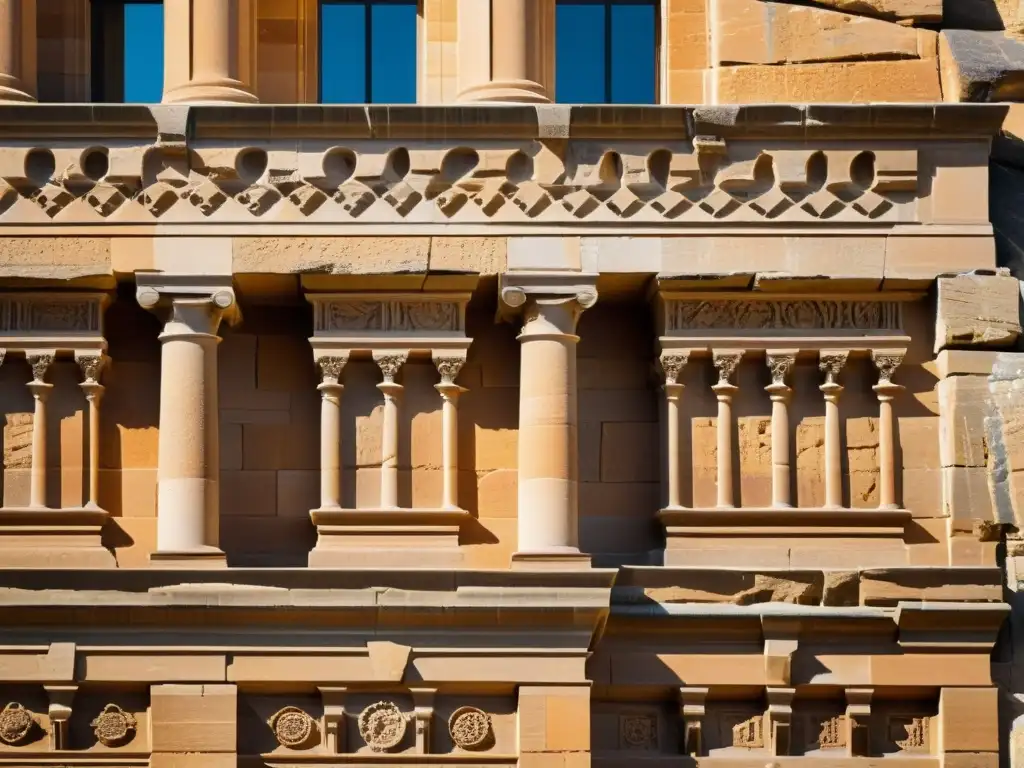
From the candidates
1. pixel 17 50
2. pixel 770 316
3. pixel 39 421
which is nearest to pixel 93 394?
pixel 39 421

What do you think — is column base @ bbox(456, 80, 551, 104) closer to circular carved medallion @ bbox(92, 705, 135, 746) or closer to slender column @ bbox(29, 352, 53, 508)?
slender column @ bbox(29, 352, 53, 508)

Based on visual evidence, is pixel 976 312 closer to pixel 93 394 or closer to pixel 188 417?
pixel 188 417

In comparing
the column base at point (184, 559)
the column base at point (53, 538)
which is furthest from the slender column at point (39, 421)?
the column base at point (184, 559)

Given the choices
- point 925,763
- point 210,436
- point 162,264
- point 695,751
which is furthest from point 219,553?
point 925,763

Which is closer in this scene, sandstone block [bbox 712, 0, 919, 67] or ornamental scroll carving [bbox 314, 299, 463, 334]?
ornamental scroll carving [bbox 314, 299, 463, 334]

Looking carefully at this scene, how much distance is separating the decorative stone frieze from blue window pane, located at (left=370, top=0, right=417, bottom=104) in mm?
2142

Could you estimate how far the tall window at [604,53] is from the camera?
66.9 feet

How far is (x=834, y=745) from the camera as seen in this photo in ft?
62.0

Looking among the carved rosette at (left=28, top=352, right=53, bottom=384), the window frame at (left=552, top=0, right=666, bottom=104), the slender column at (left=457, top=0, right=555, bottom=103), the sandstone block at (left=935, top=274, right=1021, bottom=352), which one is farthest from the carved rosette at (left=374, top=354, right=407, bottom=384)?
the sandstone block at (left=935, top=274, right=1021, bottom=352)

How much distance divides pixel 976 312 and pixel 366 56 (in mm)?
5647

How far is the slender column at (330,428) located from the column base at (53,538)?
1804mm

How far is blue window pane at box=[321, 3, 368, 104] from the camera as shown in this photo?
66.6ft

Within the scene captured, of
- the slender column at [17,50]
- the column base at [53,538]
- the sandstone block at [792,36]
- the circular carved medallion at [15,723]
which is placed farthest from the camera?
the sandstone block at [792,36]

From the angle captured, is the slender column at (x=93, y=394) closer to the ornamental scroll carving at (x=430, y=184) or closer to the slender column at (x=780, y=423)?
the ornamental scroll carving at (x=430, y=184)
